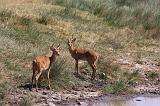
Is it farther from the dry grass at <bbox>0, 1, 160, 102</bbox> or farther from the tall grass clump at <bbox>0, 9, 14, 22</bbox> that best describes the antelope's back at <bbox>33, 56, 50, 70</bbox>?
the tall grass clump at <bbox>0, 9, 14, 22</bbox>

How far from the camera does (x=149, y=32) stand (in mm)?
26188

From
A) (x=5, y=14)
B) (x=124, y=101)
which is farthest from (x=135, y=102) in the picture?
(x=5, y=14)

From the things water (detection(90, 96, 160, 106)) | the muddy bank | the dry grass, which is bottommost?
water (detection(90, 96, 160, 106))

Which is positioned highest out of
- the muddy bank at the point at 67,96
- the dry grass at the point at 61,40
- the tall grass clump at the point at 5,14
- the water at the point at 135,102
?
the tall grass clump at the point at 5,14

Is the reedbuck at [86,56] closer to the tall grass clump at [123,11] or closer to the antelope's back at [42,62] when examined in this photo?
the antelope's back at [42,62]

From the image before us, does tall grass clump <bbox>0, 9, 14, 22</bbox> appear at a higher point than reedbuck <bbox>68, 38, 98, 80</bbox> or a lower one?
higher

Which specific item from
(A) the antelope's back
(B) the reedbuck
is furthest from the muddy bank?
(B) the reedbuck

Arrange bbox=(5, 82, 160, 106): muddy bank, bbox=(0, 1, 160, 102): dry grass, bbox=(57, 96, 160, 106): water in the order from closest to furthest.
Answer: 1. bbox=(5, 82, 160, 106): muddy bank
2. bbox=(57, 96, 160, 106): water
3. bbox=(0, 1, 160, 102): dry grass

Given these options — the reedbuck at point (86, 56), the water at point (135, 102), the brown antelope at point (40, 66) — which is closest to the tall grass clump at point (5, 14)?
the reedbuck at point (86, 56)

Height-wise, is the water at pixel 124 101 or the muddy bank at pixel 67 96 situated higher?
the muddy bank at pixel 67 96

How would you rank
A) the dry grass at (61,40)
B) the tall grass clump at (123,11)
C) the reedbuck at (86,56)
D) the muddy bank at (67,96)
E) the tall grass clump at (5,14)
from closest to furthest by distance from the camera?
1. the muddy bank at (67,96)
2. the dry grass at (61,40)
3. the reedbuck at (86,56)
4. the tall grass clump at (5,14)
5. the tall grass clump at (123,11)

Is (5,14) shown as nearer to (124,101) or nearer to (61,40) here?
(61,40)

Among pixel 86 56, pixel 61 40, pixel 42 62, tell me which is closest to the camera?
pixel 42 62

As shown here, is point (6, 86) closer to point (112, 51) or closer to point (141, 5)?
point (112, 51)
